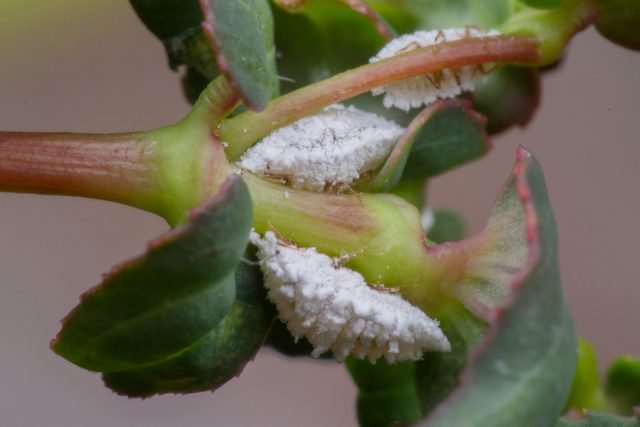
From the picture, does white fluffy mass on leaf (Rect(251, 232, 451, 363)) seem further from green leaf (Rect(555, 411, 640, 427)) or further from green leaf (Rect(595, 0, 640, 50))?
A: green leaf (Rect(595, 0, 640, 50))

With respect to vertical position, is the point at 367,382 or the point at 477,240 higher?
the point at 477,240

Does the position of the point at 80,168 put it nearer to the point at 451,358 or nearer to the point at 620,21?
the point at 451,358

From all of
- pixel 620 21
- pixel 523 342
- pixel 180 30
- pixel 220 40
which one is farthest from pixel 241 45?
pixel 620 21

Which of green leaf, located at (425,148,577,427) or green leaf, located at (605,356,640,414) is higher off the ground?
green leaf, located at (425,148,577,427)

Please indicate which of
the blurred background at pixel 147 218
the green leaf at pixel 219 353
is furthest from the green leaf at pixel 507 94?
the blurred background at pixel 147 218

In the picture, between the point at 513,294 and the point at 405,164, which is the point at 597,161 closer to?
the point at 405,164

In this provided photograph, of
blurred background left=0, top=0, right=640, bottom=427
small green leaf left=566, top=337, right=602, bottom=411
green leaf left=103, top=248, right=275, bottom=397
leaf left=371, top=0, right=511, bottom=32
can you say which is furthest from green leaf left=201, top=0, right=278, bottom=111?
blurred background left=0, top=0, right=640, bottom=427

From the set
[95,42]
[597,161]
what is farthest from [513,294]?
[95,42]
